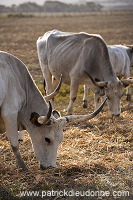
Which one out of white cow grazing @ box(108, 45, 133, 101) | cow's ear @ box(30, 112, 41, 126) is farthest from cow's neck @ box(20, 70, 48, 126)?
white cow grazing @ box(108, 45, 133, 101)

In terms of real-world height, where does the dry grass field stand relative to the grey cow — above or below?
below

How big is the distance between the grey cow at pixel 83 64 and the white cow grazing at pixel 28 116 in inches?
124

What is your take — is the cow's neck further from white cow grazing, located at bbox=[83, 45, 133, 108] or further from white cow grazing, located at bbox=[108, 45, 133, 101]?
white cow grazing, located at bbox=[108, 45, 133, 101]

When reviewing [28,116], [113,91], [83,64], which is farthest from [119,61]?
[28,116]

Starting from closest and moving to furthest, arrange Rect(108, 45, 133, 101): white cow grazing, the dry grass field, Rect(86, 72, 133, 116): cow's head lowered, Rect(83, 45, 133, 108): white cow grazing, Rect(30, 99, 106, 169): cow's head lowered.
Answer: the dry grass field → Rect(30, 99, 106, 169): cow's head lowered → Rect(86, 72, 133, 116): cow's head lowered → Rect(83, 45, 133, 108): white cow grazing → Rect(108, 45, 133, 101): white cow grazing

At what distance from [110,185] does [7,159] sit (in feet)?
7.19

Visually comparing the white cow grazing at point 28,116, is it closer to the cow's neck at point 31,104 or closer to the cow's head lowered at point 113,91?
the cow's neck at point 31,104

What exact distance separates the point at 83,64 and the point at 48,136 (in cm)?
400

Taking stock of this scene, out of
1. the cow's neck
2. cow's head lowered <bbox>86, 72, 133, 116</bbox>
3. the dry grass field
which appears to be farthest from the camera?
cow's head lowered <bbox>86, 72, 133, 116</bbox>

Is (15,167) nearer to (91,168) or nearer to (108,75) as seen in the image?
(91,168)

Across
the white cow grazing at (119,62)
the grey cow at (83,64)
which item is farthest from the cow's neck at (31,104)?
the white cow grazing at (119,62)

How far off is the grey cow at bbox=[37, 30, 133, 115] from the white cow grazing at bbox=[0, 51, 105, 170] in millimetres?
3138

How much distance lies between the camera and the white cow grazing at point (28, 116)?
592cm

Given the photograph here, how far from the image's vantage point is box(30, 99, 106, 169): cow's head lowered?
19.4ft
